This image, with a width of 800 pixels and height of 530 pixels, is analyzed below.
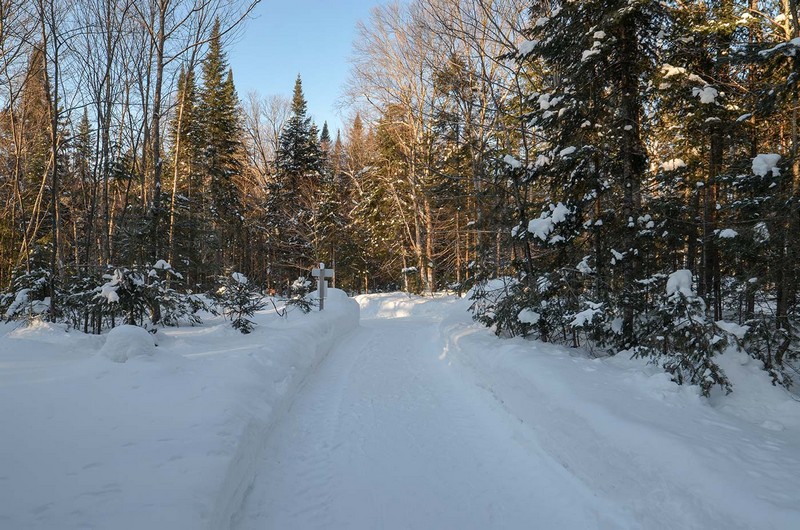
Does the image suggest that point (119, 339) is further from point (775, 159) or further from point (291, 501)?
point (775, 159)

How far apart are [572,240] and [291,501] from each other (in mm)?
6465

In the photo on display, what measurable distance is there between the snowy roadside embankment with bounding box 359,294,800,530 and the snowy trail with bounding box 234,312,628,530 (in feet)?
0.72

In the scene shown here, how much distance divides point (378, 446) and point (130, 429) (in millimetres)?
2260

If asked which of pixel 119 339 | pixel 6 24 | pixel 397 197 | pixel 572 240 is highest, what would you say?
pixel 6 24

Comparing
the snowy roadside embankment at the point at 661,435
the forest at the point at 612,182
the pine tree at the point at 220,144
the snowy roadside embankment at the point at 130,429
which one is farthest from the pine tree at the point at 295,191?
the snowy roadside embankment at the point at 661,435

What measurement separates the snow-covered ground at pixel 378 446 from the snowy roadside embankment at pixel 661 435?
14 mm

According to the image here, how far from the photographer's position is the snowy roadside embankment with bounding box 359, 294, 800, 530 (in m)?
2.55

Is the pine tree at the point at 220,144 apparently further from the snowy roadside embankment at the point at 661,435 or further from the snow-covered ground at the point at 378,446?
the snowy roadside embankment at the point at 661,435

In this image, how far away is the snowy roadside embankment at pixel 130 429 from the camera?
90.7 inches

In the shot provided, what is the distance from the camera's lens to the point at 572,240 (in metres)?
7.52

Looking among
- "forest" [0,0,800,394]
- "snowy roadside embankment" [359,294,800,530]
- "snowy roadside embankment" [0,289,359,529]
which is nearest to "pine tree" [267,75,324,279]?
"forest" [0,0,800,394]

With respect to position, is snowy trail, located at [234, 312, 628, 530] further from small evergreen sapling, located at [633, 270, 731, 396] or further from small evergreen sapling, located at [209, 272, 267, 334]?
small evergreen sapling, located at [209, 272, 267, 334]

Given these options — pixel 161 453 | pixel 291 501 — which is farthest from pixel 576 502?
pixel 161 453

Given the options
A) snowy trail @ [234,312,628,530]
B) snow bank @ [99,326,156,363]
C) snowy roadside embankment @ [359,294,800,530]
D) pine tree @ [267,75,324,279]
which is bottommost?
snowy trail @ [234,312,628,530]
